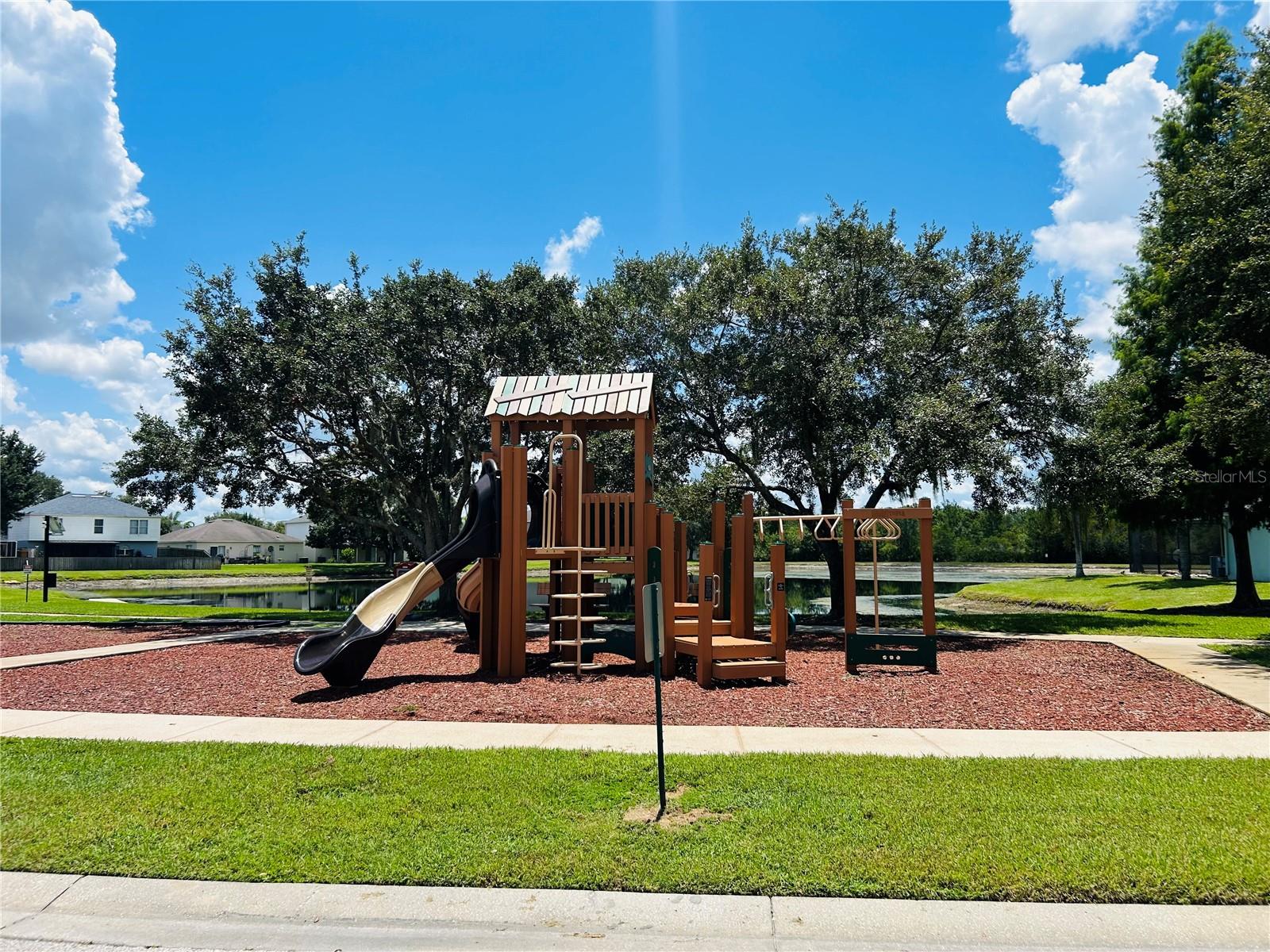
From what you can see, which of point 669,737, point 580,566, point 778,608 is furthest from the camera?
point 580,566

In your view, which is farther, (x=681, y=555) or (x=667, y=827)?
(x=681, y=555)

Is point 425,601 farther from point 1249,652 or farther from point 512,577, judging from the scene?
point 1249,652

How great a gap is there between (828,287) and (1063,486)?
7.27m

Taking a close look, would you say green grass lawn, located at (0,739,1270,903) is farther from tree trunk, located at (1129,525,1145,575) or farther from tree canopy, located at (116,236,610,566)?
tree trunk, located at (1129,525,1145,575)

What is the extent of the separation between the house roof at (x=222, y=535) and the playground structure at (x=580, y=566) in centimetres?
7894

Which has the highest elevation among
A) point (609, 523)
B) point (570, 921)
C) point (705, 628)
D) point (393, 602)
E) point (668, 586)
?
point (609, 523)

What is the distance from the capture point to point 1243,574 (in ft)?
77.1

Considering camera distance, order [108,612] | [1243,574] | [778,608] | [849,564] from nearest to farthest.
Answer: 1. [778,608]
2. [849,564]
3. [1243,574]
4. [108,612]

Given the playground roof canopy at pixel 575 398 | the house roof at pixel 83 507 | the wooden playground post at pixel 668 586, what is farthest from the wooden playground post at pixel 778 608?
the house roof at pixel 83 507

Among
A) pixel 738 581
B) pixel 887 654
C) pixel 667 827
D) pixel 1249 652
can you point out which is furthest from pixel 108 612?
pixel 1249 652

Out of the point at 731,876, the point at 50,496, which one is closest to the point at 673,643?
the point at 731,876

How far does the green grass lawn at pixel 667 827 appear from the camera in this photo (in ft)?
15.3

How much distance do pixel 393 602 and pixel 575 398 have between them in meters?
4.10

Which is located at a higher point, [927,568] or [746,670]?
[927,568]
